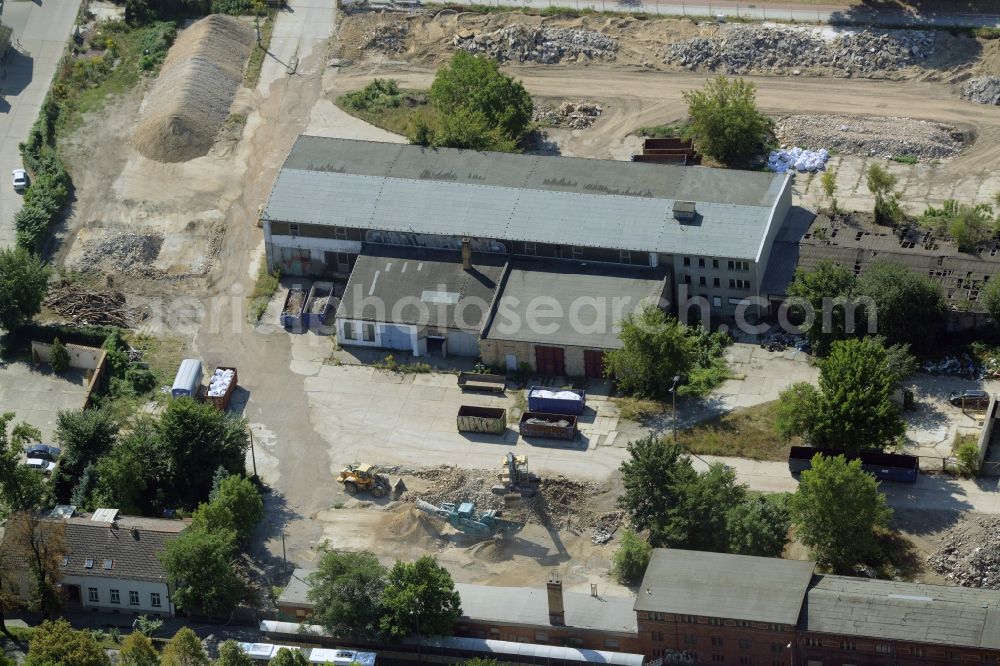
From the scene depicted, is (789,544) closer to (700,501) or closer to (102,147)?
(700,501)

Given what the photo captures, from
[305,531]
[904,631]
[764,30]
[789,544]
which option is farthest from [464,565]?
[764,30]

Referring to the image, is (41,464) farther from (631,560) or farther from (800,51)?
(800,51)

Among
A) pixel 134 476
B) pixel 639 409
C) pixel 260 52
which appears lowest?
pixel 134 476

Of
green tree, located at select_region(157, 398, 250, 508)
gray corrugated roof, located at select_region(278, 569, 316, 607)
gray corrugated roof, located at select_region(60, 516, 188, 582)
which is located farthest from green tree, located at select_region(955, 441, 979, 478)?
gray corrugated roof, located at select_region(60, 516, 188, 582)

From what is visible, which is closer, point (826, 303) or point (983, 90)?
point (826, 303)

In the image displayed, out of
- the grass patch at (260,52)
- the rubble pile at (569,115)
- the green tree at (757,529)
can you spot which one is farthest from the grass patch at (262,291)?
the green tree at (757,529)

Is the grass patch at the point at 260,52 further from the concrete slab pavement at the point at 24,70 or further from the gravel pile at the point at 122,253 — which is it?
the gravel pile at the point at 122,253

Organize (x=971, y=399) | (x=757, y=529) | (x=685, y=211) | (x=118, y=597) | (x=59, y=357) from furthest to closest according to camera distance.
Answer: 1. (x=685, y=211)
2. (x=59, y=357)
3. (x=971, y=399)
4. (x=118, y=597)
5. (x=757, y=529)

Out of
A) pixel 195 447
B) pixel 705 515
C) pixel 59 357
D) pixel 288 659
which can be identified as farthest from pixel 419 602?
pixel 59 357
